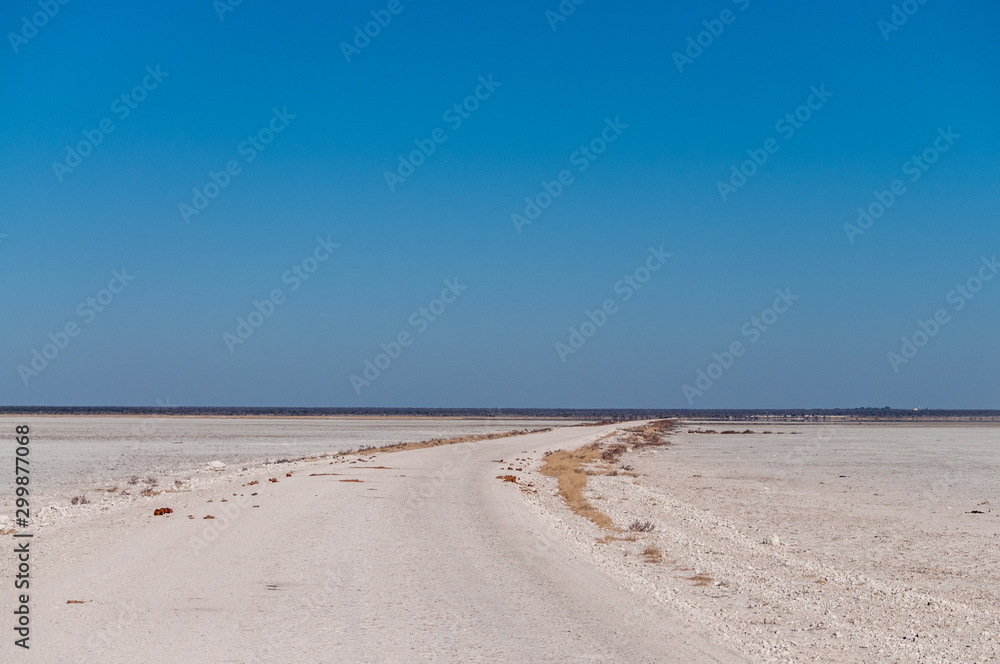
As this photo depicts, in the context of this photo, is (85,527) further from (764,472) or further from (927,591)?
(764,472)

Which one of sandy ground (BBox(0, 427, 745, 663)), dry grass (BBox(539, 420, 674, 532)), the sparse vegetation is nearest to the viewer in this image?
sandy ground (BBox(0, 427, 745, 663))

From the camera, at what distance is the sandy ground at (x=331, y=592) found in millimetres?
8383

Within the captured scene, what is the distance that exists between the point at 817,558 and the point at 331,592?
30.0 ft

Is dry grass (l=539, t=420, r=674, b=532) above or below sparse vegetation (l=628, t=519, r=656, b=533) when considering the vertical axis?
below

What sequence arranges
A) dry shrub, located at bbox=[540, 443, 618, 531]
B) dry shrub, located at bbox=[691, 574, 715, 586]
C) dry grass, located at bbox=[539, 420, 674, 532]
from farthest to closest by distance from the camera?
dry grass, located at bbox=[539, 420, 674, 532], dry shrub, located at bbox=[540, 443, 618, 531], dry shrub, located at bbox=[691, 574, 715, 586]

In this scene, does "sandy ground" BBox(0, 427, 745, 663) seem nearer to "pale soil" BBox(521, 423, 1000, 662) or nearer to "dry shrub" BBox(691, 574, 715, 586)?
"pale soil" BBox(521, 423, 1000, 662)

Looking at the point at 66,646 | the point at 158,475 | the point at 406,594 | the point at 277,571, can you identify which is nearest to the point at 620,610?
the point at 406,594

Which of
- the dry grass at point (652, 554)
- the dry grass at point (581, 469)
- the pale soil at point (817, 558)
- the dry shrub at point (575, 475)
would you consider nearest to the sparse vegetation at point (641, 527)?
the pale soil at point (817, 558)

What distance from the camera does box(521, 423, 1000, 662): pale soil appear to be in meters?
9.63

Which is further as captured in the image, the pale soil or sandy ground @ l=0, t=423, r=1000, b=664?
the pale soil

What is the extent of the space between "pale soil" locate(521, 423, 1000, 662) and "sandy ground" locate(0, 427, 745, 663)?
92cm

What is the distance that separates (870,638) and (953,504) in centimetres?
1803

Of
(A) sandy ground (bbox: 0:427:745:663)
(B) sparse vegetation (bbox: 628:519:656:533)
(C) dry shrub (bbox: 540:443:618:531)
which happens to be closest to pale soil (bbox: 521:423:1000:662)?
(B) sparse vegetation (bbox: 628:519:656:533)

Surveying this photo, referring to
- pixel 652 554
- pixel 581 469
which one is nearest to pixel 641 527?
pixel 652 554
